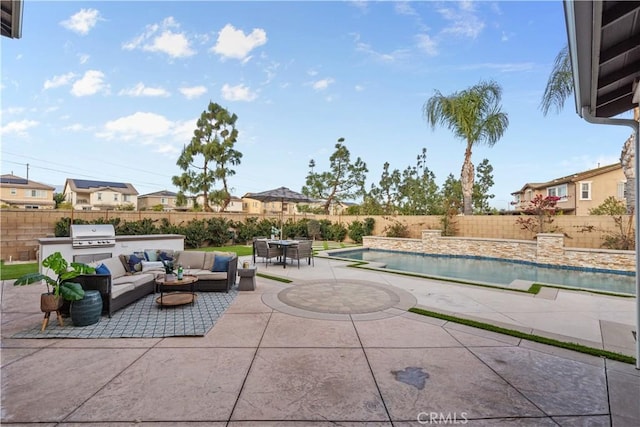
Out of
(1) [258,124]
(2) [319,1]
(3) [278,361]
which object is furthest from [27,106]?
(3) [278,361]

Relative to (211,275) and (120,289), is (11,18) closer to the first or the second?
(120,289)

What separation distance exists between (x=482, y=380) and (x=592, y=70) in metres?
2.96

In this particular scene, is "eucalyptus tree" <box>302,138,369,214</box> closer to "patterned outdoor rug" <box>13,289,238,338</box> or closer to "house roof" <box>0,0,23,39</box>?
"patterned outdoor rug" <box>13,289,238,338</box>

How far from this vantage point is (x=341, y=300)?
5.93 meters

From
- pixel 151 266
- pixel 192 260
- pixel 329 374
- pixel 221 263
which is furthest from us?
pixel 192 260

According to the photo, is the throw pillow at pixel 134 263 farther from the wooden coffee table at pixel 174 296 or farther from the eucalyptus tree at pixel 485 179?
the eucalyptus tree at pixel 485 179

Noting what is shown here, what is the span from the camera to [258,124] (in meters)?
18.2

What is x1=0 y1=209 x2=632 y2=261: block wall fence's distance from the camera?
1085 centimetres

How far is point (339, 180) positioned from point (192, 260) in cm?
1851

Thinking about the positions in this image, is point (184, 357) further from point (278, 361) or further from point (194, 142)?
point (194, 142)

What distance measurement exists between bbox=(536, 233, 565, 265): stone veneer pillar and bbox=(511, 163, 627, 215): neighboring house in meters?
7.57

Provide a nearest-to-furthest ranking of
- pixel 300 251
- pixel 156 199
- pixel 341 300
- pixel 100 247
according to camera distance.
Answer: pixel 341 300
pixel 100 247
pixel 300 251
pixel 156 199

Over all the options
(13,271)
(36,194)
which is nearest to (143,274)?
(13,271)

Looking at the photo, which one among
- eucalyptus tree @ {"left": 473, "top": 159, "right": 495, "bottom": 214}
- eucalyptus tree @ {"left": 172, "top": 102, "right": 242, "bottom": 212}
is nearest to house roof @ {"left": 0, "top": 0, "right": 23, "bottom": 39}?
eucalyptus tree @ {"left": 172, "top": 102, "right": 242, "bottom": 212}
